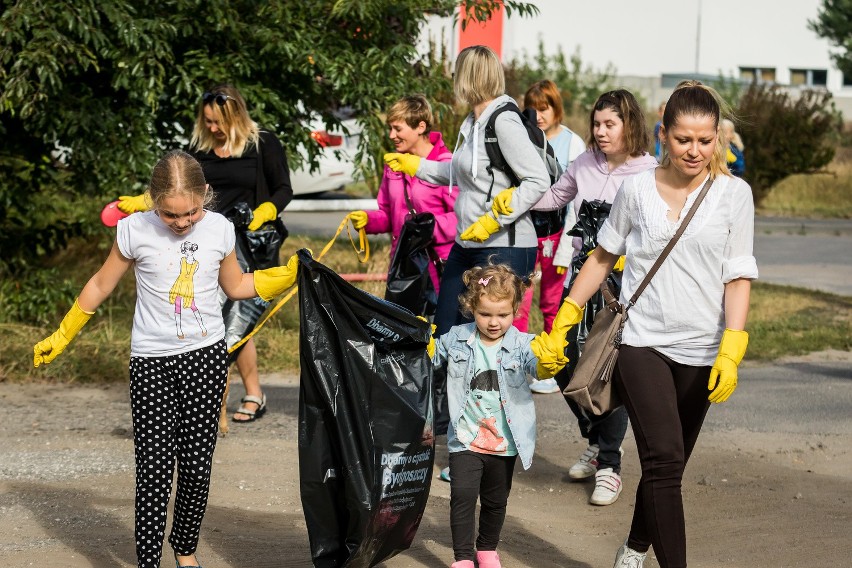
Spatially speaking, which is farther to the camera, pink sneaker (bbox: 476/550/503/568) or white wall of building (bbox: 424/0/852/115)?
white wall of building (bbox: 424/0/852/115)

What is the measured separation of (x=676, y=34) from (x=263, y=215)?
3407 centimetres

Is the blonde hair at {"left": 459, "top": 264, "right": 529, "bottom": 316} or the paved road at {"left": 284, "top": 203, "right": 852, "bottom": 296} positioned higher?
the blonde hair at {"left": 459, "top": 264, "right": 529, "bottom": 316}

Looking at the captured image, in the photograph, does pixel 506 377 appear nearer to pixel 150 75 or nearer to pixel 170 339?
pixel 170 339

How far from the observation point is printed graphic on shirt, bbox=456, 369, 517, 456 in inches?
171

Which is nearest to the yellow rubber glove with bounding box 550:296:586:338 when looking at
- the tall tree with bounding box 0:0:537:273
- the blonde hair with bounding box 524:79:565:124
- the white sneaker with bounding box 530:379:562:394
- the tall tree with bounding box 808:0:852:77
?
the white sneaker with bounding box 530:379:562:394

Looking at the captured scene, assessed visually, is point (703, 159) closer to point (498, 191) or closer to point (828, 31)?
point (498, 191)

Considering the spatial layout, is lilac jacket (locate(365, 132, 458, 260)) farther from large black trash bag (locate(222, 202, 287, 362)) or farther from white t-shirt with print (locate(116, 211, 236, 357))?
white t-shirt with print (locate(116, 211, 236, 357))

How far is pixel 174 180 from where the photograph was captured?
159 inches

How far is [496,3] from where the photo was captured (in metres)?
8.57

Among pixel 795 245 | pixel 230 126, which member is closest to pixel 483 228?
pixel 230 126

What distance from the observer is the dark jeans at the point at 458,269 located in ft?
17.9

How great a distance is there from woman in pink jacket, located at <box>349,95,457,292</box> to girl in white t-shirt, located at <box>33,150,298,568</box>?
2018mm

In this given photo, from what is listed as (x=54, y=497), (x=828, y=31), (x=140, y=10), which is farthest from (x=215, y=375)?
(x=828, y=31)

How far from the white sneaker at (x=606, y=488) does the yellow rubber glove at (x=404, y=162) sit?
1.74 metres
